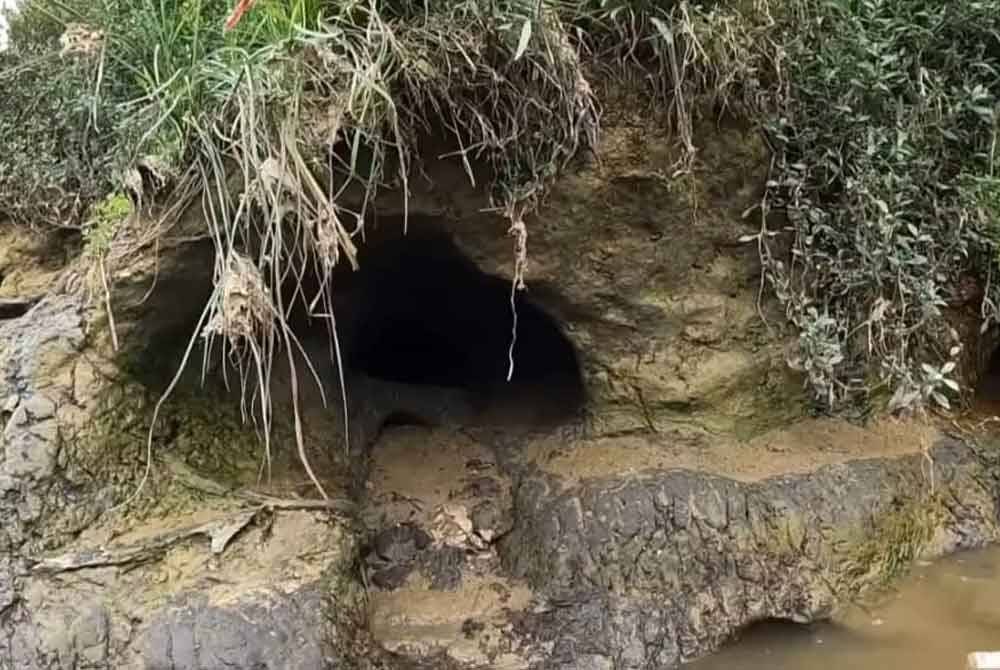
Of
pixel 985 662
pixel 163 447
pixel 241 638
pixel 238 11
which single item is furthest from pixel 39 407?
pixel 985 662

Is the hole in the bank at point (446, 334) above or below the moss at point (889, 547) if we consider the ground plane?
above

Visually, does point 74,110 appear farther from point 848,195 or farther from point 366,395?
point 848,195

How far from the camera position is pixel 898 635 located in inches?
111

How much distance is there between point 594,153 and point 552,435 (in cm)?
113

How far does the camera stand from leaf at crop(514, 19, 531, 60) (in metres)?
2.50

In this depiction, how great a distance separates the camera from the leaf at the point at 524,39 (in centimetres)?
250

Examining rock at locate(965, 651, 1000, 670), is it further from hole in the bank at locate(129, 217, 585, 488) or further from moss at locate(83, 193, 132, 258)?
moss at locate(83, 193, 132, 258)

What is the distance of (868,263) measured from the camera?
3131mm

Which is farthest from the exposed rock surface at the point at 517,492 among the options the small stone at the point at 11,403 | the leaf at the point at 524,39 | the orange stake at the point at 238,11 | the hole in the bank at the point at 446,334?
the orange stake at the point at 238,11

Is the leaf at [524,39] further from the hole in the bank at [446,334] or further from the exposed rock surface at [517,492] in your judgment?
the hole in the bank at [446,334]

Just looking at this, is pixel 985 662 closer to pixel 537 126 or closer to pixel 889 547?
pixel 889 547

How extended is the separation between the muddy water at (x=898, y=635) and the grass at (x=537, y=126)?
611 mm

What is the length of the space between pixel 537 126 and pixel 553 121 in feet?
0.17

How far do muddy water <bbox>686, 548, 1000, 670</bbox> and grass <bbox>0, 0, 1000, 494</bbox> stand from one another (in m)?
0.61
